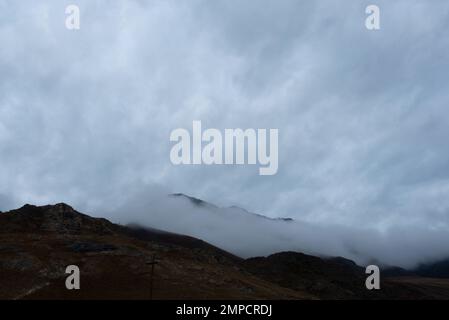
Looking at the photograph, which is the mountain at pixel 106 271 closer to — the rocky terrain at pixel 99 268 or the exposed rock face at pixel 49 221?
the rocky terrain at pixel 99 268

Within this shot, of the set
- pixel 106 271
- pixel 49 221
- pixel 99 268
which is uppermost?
pixel 49 221

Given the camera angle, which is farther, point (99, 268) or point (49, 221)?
point (49, 221)

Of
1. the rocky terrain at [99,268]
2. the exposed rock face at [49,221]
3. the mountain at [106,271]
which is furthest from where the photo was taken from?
the exposed rock face at [49,221]

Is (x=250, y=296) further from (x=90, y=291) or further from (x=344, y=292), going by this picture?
(x=344, y=292)

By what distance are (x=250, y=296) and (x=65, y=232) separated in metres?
56.0

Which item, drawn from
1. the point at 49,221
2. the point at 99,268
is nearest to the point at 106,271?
the point at 99,268

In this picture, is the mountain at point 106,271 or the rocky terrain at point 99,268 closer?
the mountain at point 106,271

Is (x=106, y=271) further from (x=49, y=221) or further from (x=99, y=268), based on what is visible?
(x=49, y=221)

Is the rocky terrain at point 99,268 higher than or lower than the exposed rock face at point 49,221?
lower

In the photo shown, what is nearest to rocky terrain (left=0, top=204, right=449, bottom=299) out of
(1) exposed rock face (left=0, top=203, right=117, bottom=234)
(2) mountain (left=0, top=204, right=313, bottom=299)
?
(2) mountain (left=0, top=204, right=313, bottom=299)

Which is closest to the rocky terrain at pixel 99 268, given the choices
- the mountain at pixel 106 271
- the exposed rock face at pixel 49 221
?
the mountain at pixel 106 271

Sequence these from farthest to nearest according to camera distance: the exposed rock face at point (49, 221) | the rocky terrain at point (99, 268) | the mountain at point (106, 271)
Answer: the exposed rock face at point (49, 221) → the rocky terrain at point (99, 268) → the mountain at point (106, 271)
